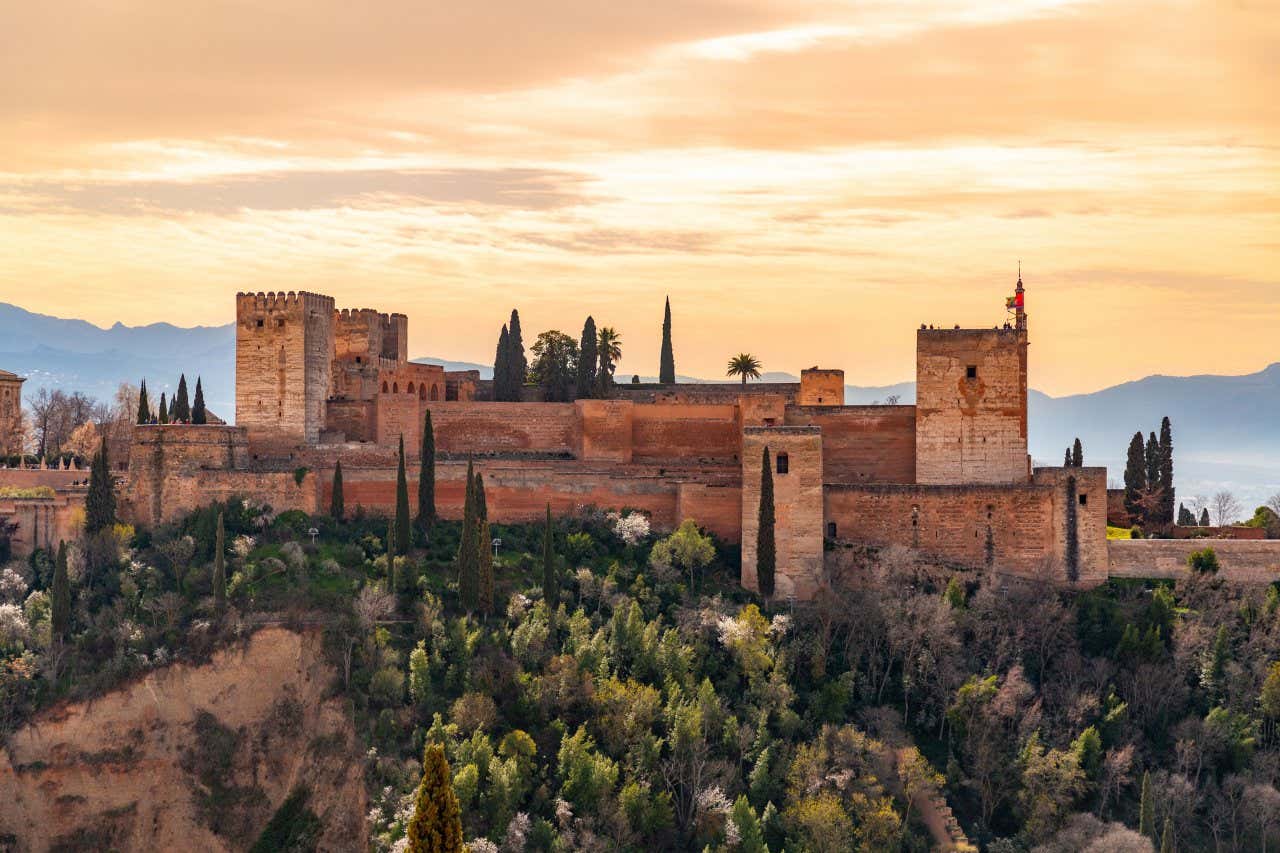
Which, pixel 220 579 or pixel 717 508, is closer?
pixel 220 579

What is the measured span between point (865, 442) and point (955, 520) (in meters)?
3.43

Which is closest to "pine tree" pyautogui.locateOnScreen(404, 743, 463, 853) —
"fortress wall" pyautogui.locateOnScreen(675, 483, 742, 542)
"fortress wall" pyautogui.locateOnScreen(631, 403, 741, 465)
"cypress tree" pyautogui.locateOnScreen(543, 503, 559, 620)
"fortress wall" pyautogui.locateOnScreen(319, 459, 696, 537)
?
"cypress tree" pyautogui.locateOnScreen(543, 503, 559, 620)

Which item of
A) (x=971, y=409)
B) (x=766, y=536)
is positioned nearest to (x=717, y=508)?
(x=766, y=536)

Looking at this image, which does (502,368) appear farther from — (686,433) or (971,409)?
(971,409)

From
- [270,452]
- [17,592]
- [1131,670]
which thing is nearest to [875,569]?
[1131,670]

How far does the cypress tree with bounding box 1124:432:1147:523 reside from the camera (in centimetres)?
4972

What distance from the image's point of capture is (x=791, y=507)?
42.1 meters

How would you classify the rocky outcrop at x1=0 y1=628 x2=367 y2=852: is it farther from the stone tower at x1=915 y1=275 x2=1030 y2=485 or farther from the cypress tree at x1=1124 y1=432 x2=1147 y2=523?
the cypress tree at x1=1124 y1=432 x2=1147 y2=523

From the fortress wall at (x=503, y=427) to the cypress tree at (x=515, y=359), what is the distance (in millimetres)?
4078

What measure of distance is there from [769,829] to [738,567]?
30.0 ft

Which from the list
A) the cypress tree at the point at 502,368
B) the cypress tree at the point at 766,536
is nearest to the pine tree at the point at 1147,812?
the cypress tree at the point at 766,536

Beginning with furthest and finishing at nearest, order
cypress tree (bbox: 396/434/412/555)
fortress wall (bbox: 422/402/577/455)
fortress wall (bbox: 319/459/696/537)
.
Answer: fortress wall (bbox: 422/402/577/455)
fortress wall (bbox: 319/459/696/537)
cypress tree (bbox: 396/434/412/555)

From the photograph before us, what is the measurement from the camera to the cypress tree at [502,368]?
5325 centimetres

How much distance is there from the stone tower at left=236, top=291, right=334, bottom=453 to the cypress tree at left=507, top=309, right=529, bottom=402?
6.30 metres
